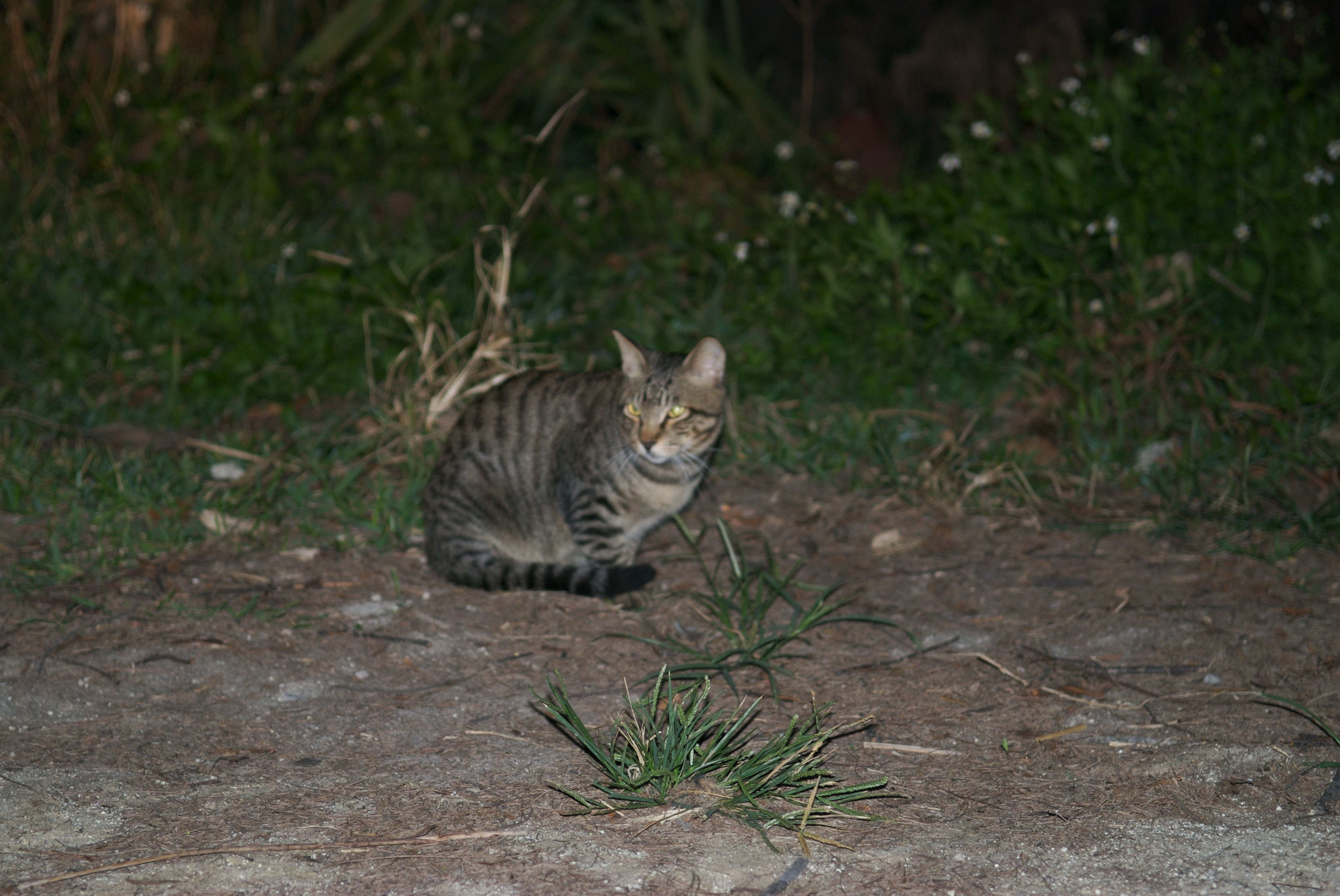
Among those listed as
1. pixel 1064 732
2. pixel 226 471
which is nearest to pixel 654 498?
pixel 1064 732

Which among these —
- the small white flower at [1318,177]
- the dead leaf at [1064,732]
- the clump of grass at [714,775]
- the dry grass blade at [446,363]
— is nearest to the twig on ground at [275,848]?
the clump of grass at [714,775]

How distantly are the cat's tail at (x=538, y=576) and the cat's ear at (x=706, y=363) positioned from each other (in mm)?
715

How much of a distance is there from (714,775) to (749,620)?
38.8 inches

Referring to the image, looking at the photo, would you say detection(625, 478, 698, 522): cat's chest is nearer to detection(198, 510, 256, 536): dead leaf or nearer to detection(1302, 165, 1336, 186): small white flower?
detection(198, 510, 256, 536): dead leaf

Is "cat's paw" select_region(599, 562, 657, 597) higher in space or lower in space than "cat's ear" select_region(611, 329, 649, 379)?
lower

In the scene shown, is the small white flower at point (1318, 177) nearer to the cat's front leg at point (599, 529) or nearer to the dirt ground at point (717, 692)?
the dirt ground at point (717, 692)

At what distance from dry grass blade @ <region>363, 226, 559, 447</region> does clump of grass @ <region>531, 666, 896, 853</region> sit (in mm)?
2351

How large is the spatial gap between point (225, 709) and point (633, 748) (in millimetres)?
1180

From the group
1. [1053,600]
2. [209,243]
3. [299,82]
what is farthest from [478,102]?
[1053,600]

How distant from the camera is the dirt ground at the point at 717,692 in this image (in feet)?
Result: 7.86

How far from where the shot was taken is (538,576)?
4105 mm

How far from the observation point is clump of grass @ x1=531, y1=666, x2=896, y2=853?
8.45 ft

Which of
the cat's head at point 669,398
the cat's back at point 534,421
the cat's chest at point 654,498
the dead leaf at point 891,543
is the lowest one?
the dead leaf at point 891,543

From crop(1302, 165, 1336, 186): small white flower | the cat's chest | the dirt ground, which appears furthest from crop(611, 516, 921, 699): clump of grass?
crop(1302, 165, 1336, 186): small white flower
